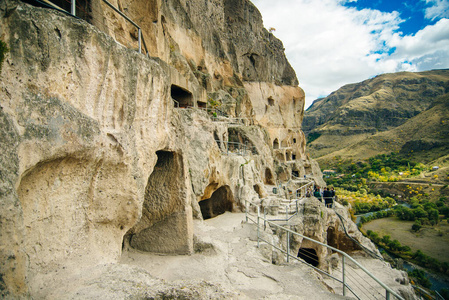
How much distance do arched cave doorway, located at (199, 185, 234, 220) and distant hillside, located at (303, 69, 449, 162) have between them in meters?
71.0

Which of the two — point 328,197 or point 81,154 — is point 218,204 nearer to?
point 328,197

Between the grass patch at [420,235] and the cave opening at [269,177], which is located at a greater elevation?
the cave opening at [269,177]

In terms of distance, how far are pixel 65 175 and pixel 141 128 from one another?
6.07 ft

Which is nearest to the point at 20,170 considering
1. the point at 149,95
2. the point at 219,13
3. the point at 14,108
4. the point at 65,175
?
the point at 14,108

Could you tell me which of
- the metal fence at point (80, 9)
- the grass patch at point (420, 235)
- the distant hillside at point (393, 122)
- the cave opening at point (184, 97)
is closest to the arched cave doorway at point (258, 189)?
the cave opening at point (184, 97)

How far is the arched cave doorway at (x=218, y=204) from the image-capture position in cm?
1243

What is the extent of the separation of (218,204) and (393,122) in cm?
10468

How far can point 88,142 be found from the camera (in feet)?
12.5

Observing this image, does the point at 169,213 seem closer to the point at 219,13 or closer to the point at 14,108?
the point at 14,108

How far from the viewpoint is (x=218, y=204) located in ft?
41.6

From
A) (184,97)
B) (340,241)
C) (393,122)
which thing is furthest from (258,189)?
(393,122)

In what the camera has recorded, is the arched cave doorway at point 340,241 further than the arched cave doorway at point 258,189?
Yes

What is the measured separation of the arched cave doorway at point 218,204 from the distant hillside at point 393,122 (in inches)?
2797

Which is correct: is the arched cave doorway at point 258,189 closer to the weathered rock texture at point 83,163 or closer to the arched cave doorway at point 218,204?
the arched cave doorway at point 218,204
